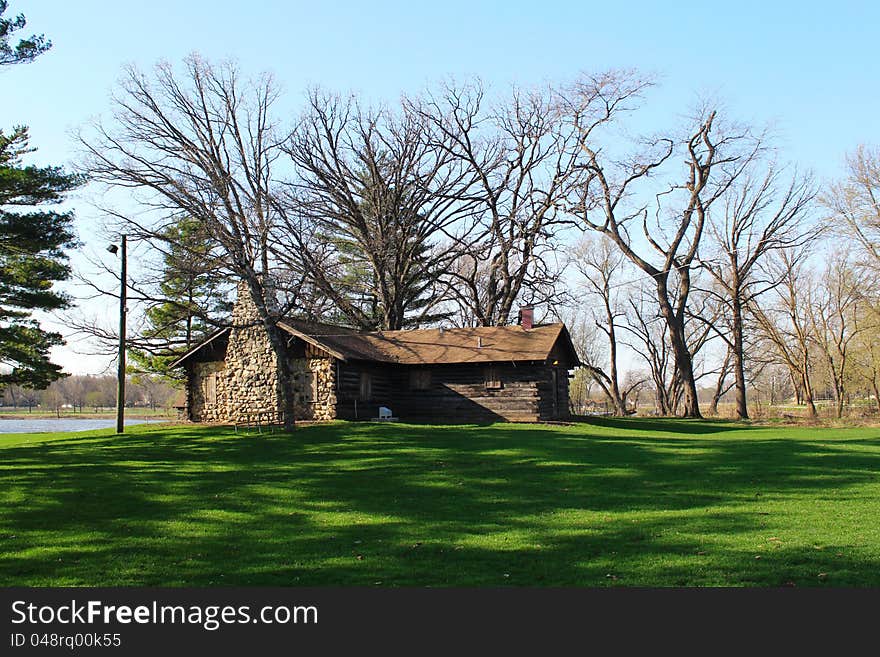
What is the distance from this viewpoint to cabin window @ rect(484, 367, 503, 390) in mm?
31812

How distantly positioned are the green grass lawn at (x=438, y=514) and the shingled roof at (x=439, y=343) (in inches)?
342

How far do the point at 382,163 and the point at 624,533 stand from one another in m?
36.3

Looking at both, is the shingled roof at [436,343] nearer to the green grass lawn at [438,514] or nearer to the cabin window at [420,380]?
the cabin window at [420,380]

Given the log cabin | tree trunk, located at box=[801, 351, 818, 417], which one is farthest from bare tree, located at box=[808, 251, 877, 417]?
the log cabin

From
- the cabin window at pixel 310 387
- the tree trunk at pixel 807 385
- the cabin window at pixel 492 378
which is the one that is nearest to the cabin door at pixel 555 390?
the cabin window at pixel 492 378

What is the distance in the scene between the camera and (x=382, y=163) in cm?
4412

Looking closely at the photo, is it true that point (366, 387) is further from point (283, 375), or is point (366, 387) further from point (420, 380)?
point (283, 375)

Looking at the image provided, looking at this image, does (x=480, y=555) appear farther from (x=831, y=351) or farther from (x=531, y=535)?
(x=831, y=351)

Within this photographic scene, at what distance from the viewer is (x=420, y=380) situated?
1308 inches

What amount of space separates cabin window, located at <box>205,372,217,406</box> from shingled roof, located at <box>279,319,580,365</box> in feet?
15.7

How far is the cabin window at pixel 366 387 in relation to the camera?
31.1 m

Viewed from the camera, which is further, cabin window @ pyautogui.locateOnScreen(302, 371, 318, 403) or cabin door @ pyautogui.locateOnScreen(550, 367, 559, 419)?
cabin door @ pyautogui.locateOnScreen(550, 367, 559, 419)

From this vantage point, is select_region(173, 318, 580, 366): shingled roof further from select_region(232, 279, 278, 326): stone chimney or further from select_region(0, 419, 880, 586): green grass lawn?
select_region(0, 419, 880, 586): green grass lawn

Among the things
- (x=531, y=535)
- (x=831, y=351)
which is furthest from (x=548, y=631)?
(x=831, y=351)
